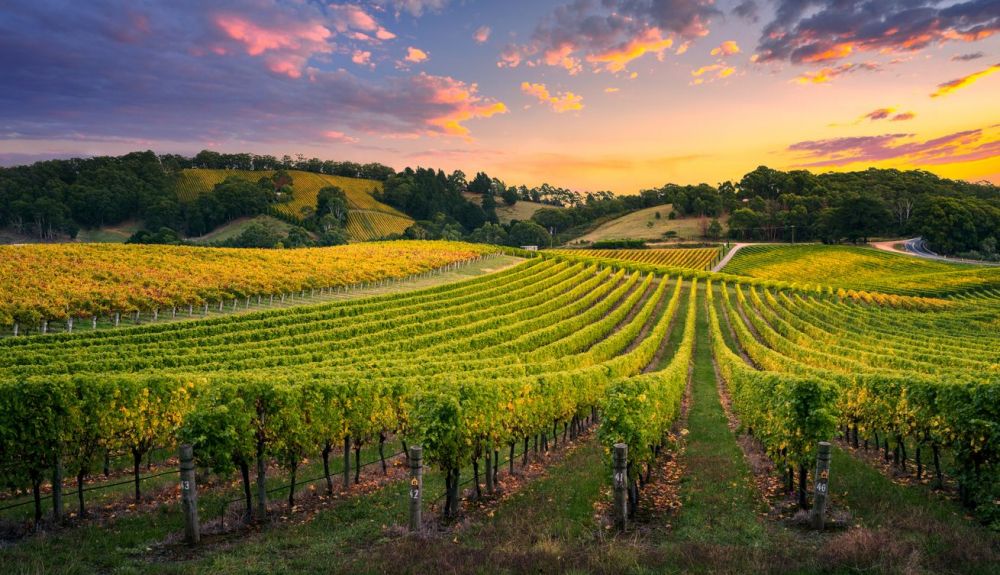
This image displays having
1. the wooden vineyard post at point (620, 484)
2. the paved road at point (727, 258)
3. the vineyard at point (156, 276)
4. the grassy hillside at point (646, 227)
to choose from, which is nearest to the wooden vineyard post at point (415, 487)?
the wooden vineyard post at point (620, 484)

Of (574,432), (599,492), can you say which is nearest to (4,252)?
(574,432)

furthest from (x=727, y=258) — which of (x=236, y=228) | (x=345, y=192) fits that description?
(x=236, y=228)

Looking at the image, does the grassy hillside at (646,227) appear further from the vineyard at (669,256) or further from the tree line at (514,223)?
the vineyard at (669,256)

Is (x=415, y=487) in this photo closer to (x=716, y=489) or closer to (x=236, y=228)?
(x=716, y=489)

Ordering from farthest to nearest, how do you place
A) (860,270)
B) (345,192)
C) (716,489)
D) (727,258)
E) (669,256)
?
(345,192)
(669,256)
(727,258)
(860,270)
(716,489)

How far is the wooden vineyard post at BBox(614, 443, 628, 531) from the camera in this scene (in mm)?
→ 11023

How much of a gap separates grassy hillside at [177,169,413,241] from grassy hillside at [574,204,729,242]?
193 feet

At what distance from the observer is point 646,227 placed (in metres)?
158

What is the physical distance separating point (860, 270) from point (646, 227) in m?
65.3

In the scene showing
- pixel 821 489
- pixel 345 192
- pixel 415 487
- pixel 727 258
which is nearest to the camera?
pixel 821 489

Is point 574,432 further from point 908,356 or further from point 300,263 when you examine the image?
point 300,263

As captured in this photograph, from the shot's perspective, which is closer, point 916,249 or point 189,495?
point 189,495

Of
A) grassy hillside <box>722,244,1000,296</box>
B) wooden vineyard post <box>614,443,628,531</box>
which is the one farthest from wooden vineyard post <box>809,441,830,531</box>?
grassy hillside <box>722,244,1000,296</box>

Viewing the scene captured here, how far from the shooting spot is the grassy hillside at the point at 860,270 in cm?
7888
